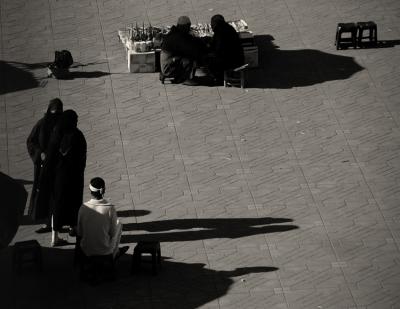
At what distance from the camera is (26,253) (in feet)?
41.9

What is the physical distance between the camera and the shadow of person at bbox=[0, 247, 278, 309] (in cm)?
1223

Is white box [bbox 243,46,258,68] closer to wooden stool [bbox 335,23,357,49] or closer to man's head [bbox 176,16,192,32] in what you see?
man's head [bbox 176,16,192,32]

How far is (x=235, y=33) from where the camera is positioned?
17.1 meters

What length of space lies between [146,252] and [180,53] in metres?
5.19

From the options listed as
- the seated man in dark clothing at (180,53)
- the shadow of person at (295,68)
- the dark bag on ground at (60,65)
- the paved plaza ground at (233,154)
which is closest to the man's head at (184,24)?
the seated man in dark clothing at (180,53)

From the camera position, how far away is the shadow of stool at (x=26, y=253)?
41.4ft

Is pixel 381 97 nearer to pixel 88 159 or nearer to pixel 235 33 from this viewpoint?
pixel 235 33

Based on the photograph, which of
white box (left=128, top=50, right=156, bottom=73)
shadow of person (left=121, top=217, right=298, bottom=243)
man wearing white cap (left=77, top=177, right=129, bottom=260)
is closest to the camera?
man wearing white cap (left=77, top=177, right=129, bottom=260)

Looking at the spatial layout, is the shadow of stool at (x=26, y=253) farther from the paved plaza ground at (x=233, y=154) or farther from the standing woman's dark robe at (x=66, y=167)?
the standing woman's dark robe at (x=66, y=167)

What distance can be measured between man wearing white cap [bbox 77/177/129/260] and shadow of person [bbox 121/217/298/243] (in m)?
1.02

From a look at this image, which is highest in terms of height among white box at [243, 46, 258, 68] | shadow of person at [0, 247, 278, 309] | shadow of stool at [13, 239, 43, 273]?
shadow of stool at [13, 239, 43, 273]

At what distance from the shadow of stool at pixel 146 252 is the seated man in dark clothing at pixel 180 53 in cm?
488

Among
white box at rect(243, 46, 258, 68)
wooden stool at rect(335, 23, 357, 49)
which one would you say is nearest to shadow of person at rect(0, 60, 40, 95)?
white box at rect(243, 46, 258, 68)

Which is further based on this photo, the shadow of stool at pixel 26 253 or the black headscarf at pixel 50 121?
the black headscarf at pixel 50 121
